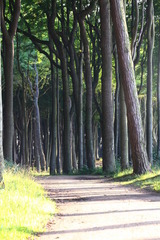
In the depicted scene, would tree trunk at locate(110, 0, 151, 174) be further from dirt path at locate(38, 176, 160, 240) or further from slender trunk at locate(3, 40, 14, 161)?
slender trunk at locate(3, 40, 14, 161)

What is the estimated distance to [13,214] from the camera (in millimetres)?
8055

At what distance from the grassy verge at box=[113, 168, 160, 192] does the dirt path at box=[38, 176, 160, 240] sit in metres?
1.03

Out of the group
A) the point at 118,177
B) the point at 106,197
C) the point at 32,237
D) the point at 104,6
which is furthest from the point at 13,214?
the point at 104,6

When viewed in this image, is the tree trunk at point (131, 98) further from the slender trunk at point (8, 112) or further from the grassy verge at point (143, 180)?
the slender trunk at point (8, 112)

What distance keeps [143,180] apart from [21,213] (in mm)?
8488

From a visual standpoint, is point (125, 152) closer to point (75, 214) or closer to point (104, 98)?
point (104, 98)

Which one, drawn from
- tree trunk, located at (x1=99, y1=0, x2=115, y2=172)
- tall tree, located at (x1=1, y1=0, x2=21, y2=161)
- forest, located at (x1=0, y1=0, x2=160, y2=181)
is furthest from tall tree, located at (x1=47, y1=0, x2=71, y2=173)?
tall tree, located at (x1=1, y1=0, x2=21, y2=161)

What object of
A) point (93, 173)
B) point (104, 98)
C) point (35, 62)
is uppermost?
point (35, 62)

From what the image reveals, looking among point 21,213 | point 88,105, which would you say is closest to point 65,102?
point 88,105

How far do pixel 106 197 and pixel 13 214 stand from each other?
15.7 ft

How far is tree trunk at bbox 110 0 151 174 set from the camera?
18047 mm

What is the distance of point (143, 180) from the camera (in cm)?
1633

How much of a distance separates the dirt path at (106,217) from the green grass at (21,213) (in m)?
0.21

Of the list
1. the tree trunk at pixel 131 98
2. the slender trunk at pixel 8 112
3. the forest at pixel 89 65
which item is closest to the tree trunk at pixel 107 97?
the forest at pixel 89 65
